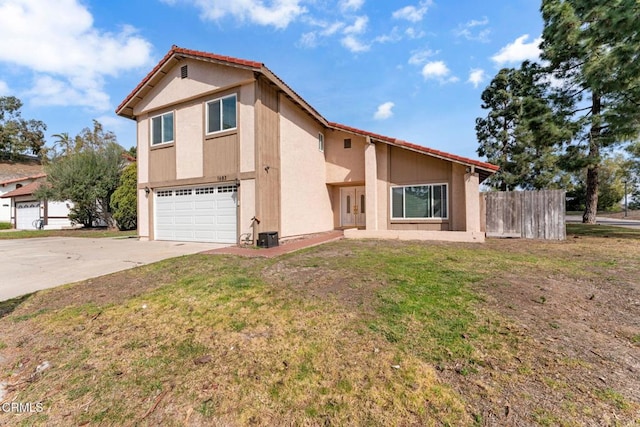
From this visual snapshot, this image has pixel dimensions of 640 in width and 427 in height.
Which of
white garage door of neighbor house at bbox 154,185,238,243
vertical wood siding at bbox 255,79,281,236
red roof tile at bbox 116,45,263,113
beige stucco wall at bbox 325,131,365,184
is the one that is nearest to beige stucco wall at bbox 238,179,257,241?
vertical wood siding at bbox 255,79,281,236

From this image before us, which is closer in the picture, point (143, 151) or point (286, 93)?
point (286, 93)

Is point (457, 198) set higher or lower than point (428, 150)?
lower

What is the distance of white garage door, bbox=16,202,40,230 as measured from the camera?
25516mm

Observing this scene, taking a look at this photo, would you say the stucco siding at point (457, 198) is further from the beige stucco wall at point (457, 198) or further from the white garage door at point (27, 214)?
the white garage door at point (27, 214)

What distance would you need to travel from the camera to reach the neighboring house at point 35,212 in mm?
24750

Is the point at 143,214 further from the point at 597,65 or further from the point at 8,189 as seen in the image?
the point at 8,189

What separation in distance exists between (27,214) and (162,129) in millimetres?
25095

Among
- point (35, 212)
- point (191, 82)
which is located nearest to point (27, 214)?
point (35, 212)

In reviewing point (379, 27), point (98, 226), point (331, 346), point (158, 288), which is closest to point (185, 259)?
point (158, 288)

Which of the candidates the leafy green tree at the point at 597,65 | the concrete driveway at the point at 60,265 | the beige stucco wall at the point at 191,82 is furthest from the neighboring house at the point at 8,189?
the leafy green tree at the point at 597,65

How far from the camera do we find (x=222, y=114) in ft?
35.8

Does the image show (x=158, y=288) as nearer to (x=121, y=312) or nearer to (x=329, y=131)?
(x=121, y=312)

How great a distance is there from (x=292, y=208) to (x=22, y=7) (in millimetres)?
11205

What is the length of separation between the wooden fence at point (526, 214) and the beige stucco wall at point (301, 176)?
728 cm
